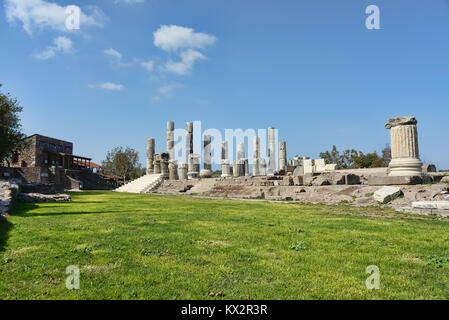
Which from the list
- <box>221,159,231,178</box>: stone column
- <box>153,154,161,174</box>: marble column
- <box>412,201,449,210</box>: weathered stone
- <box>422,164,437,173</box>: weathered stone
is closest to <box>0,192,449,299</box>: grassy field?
<box>412,201,449,210</box>: weathered stone

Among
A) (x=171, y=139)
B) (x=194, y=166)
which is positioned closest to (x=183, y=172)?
(x=194, y=166)

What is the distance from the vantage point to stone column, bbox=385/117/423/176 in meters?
14.9

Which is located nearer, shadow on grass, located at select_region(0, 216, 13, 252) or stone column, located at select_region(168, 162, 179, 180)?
shadow on grass, located at select_region(0, 216, 13, 252)

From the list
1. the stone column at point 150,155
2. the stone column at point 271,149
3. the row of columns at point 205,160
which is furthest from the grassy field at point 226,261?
the stone column at point 150,155

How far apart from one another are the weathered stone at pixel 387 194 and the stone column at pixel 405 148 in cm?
229

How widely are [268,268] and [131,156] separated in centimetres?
6076

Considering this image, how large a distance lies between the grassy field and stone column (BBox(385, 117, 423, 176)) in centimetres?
865

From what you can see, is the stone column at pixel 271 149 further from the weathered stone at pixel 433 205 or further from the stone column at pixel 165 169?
the weathered stone at pixel 433 205

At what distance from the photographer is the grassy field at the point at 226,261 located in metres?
3.34

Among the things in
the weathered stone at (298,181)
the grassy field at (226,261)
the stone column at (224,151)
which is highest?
the stone column at (224,151)

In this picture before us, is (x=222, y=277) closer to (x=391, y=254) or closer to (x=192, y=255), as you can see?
(x=192, y=255)

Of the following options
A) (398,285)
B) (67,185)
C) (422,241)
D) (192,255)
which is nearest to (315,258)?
(398,285)

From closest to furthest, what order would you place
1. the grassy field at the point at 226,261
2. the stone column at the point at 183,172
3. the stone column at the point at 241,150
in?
the grassy field at the point at 226,261
the stone column at the point at 183,172
the stone column at the point at 241,150

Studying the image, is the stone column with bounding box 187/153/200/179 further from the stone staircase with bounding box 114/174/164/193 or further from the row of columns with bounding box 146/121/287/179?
the stone staircase with bounding box 114/174/164/193
